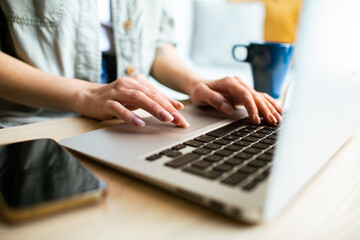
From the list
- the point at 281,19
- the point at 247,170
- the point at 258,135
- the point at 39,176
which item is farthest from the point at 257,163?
the point at 281,19

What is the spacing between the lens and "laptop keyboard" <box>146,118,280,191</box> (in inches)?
12.1

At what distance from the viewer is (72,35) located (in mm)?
789

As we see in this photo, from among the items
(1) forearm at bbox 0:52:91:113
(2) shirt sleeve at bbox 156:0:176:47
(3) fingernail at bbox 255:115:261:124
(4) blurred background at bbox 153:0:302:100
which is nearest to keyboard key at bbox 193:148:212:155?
(3) fingernail at bbox 255:115:261:124

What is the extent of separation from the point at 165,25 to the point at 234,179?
846 millimetres

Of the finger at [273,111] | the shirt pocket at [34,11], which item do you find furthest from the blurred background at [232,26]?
the finger at [273,111]

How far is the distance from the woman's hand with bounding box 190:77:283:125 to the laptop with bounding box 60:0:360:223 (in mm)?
91

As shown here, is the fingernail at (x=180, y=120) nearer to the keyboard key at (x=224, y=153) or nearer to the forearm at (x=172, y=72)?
the keyboard key at (x=224, y=153)

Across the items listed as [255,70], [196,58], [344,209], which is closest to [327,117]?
[344,209]

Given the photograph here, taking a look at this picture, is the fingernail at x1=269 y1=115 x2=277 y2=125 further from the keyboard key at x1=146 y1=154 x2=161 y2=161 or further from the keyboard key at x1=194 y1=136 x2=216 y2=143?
the keyboard key at x1=146 y1=154 x2=161 y2=161

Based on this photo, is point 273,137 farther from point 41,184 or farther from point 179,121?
point 41,184

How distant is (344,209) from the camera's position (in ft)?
1.03

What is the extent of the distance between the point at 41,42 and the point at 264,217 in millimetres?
702

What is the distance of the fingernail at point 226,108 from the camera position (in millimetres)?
610

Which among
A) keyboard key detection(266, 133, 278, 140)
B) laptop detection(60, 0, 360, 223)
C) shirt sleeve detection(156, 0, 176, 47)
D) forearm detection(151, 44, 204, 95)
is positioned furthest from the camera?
shirt sleeve detection(156, 0, 176, 47)
